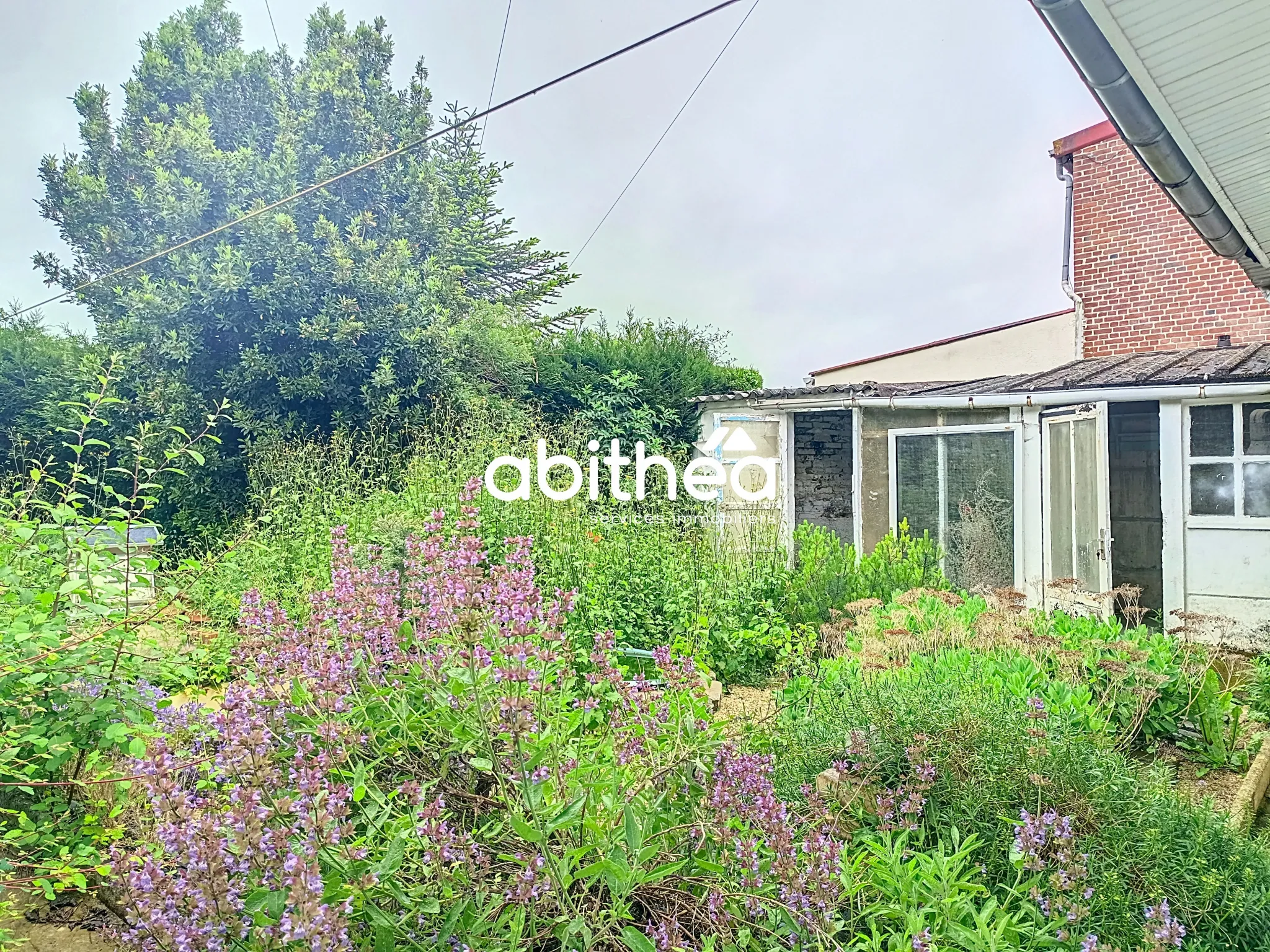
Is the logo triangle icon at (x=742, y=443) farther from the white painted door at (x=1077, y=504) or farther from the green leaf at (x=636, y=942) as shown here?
the green leaf at (x=636, y=942)

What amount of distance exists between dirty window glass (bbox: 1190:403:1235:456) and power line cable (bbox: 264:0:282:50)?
11874 mm

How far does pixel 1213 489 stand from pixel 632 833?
6314mm

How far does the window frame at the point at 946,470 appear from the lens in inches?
253

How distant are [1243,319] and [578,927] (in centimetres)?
988

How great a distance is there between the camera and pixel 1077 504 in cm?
594

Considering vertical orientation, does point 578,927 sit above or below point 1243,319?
below

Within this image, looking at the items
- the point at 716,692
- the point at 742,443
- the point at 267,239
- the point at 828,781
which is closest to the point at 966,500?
the point at 742,443

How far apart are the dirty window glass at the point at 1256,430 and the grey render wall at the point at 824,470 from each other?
4523 millimetres

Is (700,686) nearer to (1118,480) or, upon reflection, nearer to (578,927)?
(578,927)

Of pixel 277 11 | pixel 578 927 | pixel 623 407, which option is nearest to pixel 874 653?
pixel 578 927

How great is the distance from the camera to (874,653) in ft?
10.7

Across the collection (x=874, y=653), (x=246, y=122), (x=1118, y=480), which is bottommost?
(x=874, y=653)

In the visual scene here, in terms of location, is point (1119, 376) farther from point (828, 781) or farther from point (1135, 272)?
point (828, 781)

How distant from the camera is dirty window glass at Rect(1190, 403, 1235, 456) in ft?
18.1
